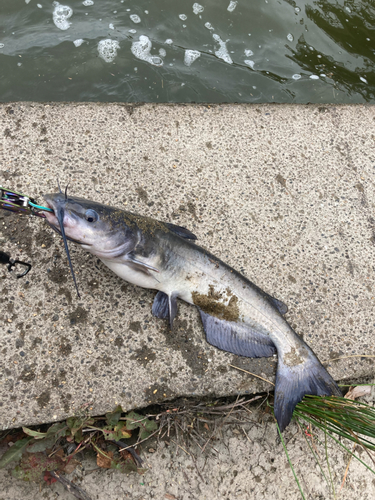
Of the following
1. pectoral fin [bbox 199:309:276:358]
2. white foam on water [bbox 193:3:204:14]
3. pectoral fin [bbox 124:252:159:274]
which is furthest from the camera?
white foam on water [bbox 193:3:204:14]

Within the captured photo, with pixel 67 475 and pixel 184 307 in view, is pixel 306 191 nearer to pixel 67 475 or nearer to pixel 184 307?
pixel 184 307

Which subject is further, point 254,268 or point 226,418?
point 254,268

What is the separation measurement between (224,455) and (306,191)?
2.22 metres

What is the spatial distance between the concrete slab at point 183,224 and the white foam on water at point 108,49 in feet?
4.66

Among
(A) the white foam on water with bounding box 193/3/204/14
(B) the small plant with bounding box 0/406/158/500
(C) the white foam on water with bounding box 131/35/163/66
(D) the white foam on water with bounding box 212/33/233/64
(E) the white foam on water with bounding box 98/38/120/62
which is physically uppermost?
(A) the white foam on water with bounding box 193/3/204/14

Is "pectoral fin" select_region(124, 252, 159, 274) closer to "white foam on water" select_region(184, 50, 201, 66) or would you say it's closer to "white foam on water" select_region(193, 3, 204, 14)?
"white foam on water" select_region(184, 50, 201, 66)

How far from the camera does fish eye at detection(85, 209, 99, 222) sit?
2008 mm

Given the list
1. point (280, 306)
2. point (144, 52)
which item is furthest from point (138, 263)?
point (144, 52)

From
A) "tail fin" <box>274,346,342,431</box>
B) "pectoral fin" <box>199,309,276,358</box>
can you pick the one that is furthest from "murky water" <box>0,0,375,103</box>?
"tail fin" <box>274,346,342,431</box>

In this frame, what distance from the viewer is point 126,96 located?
3.92 m

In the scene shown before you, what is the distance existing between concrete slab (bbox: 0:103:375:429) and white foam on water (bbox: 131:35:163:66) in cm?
134

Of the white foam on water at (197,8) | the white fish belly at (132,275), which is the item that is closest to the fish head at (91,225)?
the white fish belly at (132,275)

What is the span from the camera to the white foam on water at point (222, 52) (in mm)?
A: 4297

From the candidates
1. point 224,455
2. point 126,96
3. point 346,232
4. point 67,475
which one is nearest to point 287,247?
point 346,232
